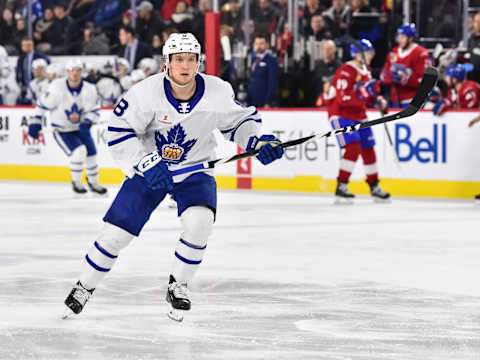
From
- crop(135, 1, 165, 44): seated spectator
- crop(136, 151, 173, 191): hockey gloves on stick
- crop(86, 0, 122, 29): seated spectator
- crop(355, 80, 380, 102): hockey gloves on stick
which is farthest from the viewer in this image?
crop(86, 0, 122, 29): seated spectator

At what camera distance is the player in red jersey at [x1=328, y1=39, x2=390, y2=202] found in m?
10.8

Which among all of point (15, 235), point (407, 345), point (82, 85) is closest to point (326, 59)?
point (82, 85)

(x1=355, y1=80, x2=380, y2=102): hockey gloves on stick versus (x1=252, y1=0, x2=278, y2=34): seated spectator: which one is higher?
(x1=252, y1=0, x2=278, y2=34): seated spectator

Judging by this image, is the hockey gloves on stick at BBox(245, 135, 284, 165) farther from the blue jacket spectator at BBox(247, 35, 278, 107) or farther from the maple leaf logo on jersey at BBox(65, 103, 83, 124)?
the blue jacket spectator at BBox(247, 35, 278, 107)

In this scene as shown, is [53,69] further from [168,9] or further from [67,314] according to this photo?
[67,314]

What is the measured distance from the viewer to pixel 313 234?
8.51 meters

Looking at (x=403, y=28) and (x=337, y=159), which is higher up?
(x=403, y=28)

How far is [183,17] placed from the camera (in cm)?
1449

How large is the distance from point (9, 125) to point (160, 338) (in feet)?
34.1

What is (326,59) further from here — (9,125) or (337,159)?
(9,125)

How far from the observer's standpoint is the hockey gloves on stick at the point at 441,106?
37.2 ft

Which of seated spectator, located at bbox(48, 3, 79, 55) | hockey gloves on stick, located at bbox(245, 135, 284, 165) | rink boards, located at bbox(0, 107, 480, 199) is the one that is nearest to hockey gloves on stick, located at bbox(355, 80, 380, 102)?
rink boards, located at bbox(0, 107, 480, 199)

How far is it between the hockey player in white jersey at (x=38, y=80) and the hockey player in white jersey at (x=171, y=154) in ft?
33.1

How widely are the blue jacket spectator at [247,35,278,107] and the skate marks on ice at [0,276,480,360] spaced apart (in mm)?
6950
